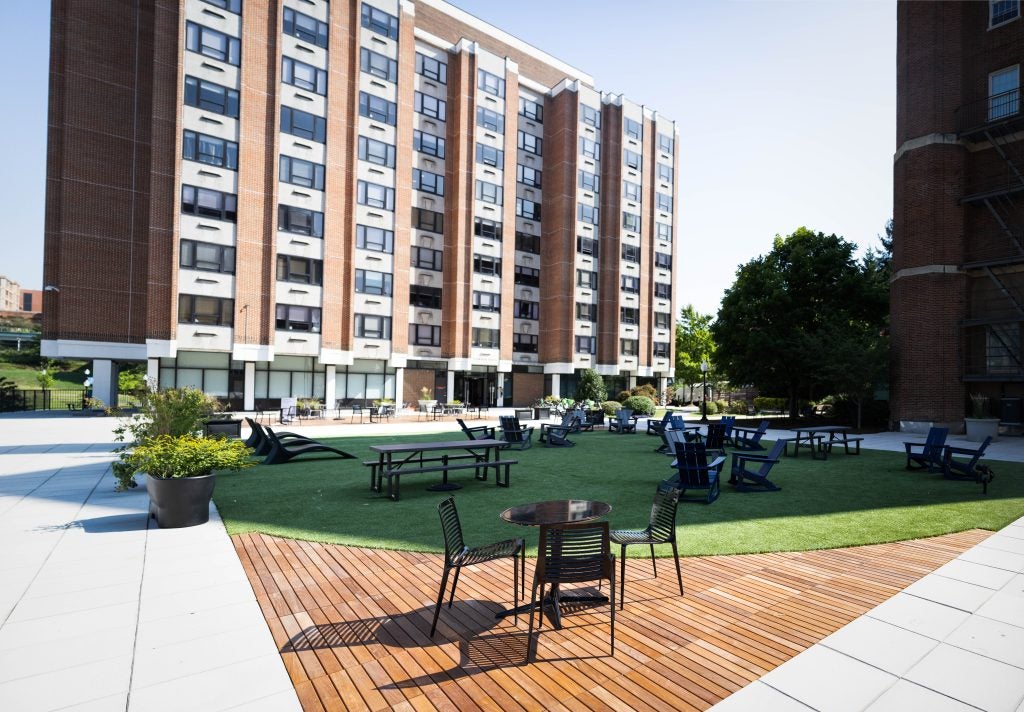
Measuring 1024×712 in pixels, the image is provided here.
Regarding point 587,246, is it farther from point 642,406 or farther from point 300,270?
point 300,270

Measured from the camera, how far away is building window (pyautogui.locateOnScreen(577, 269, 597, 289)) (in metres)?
48.1

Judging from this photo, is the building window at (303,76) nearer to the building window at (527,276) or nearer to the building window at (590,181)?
the building window at (527,276)

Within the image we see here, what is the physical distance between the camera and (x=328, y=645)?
13.9 ft

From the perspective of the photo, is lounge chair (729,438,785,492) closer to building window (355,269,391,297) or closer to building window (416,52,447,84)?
building window (355,269,391,297)

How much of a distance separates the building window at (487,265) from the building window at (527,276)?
3.32 meters

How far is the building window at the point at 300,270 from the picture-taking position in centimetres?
3378

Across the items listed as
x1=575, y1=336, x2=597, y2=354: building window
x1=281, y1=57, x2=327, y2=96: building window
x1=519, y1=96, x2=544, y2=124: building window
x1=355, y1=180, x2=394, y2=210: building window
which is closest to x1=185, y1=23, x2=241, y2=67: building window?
x1=281, y1=57, x2=327, y2=96: building window

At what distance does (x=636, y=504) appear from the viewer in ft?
30.8

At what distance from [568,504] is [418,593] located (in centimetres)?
176

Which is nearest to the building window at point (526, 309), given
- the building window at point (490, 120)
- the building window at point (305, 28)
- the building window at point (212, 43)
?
the building window at point (490, 120)

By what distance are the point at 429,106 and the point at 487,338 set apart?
62.0 ft

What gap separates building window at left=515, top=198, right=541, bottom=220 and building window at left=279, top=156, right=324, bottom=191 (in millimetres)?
17912

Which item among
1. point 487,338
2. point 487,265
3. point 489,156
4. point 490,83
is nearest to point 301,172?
point 487,265

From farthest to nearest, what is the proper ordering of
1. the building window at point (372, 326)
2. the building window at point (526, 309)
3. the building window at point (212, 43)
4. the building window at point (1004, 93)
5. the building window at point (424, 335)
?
the building window at point (526, 309), the building window at point (424, 335), the building window at point (372, 326), the building window at point (212, 43), the building window at point (1004, 93)
